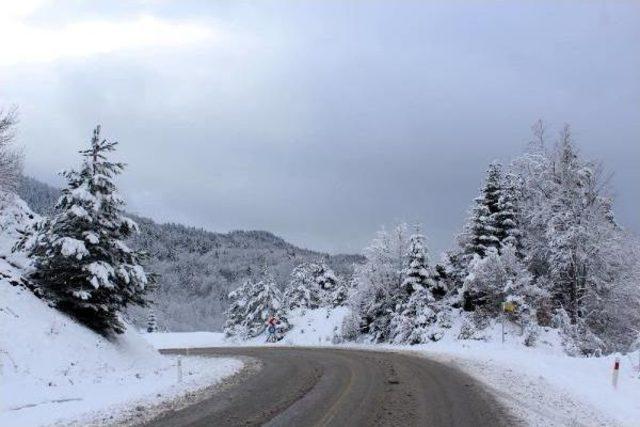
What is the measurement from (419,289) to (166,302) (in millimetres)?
139863

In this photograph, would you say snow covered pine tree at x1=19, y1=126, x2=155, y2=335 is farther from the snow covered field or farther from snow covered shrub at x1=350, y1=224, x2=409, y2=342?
snow covered shrub at x1=350, y1=224, x2=409, y2=342

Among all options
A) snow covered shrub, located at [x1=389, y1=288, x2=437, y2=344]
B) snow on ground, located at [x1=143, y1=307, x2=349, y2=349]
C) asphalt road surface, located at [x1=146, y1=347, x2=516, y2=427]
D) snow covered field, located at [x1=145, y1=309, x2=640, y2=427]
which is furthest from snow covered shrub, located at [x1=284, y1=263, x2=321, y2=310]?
asphalt road surface, located at [x1=146, y1=347, x2=516, y2=427]

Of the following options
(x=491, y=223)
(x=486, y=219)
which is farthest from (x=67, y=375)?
(x=491, y=223)

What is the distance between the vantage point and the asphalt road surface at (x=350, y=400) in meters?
12.2

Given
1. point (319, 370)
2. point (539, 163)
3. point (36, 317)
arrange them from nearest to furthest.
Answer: point (36, 317), point (319, 370), point (539, 163)

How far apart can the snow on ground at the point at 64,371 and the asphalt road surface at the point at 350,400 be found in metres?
1.47

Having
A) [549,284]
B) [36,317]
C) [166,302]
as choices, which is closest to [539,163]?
[549,284]

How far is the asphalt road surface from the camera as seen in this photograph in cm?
1218

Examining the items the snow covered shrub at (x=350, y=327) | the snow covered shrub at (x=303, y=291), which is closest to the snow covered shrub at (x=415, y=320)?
the snow covered shrub at (x=350, y=327)

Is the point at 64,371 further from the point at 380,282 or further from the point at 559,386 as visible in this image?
the point at 380,282

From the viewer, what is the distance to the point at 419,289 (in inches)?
1598

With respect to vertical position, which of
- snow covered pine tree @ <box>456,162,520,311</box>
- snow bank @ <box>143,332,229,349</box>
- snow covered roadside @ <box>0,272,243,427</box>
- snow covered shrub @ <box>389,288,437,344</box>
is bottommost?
snow bank @ <box>143,332,229,349</box>

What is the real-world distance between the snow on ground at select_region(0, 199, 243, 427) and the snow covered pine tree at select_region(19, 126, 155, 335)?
807mm

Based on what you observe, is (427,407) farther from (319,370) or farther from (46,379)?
(46,379)
